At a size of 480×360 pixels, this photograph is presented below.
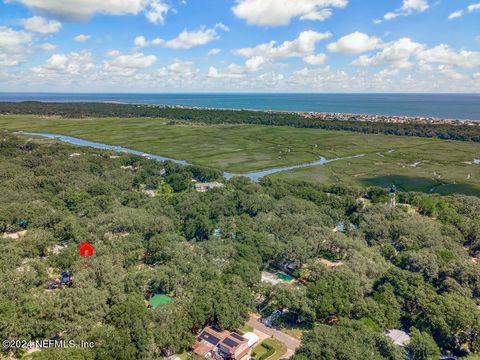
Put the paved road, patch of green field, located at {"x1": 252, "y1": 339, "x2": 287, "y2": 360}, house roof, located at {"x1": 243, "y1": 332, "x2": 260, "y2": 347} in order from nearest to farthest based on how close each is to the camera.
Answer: patch of green field, located at {"x1": 252, "y1": 339, "x2": 287, "y2": 360}
house roof, located at {"x1": 243, "y1": 332, "x2": 260, "y2": 347}
the paved road

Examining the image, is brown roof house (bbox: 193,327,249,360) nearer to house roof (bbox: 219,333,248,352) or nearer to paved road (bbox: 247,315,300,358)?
house roof (bbox: 219,333,248,352)

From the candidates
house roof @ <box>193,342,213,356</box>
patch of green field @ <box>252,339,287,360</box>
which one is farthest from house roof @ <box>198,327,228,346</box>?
patch of green field @ <box>252,339,287,360</box>

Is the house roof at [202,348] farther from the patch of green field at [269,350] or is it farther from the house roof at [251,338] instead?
the patch of green field at [269,350]

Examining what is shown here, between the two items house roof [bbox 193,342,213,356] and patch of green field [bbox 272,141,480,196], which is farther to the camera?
patch of green field [bbox 272,141,480,196]

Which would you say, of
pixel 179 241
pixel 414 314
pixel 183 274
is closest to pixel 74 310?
pixel 183 274

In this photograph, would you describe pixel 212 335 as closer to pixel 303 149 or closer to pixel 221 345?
pixel 221 345

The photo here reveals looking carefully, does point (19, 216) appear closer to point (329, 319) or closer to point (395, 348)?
point (329, 319)
